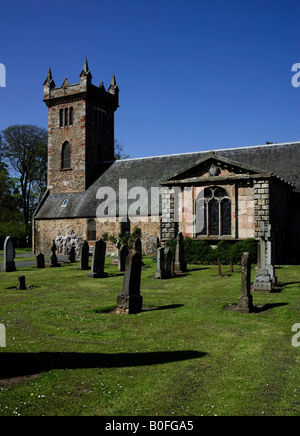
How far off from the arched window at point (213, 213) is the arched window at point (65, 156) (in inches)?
725

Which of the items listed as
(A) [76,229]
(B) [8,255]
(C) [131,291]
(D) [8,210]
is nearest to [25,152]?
(D) [8,210]

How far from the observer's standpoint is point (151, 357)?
730 centimetres

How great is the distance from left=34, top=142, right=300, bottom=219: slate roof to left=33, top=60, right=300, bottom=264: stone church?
2.9 inches

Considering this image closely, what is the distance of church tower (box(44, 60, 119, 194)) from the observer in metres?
37.1

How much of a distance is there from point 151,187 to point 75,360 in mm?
25184

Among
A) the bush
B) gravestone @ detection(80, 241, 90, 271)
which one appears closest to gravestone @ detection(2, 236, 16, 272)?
gravestone @ detection(80, 241, 90, 271)

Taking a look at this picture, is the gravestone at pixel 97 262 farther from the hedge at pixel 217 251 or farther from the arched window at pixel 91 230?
the arched window at pixel 91 230

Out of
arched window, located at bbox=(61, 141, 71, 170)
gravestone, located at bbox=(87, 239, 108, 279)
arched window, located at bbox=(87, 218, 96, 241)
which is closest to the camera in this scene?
gravestone, located at bbox=(87, 239, 108, 279)

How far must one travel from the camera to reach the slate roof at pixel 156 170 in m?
28.4

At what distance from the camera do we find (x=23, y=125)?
51031mm

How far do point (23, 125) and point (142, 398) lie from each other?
50697mm

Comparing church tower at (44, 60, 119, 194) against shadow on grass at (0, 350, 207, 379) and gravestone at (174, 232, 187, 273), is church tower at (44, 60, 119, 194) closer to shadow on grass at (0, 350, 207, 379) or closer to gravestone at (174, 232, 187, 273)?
gravestone at (174, 232, 187, 273)

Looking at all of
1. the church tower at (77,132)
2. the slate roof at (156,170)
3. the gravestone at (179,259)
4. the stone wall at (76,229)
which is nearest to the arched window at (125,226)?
the stone wall at (76,229)

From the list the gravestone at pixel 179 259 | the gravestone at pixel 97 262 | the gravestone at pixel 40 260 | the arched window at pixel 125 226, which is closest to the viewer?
the gravestone at pixel 97 262
